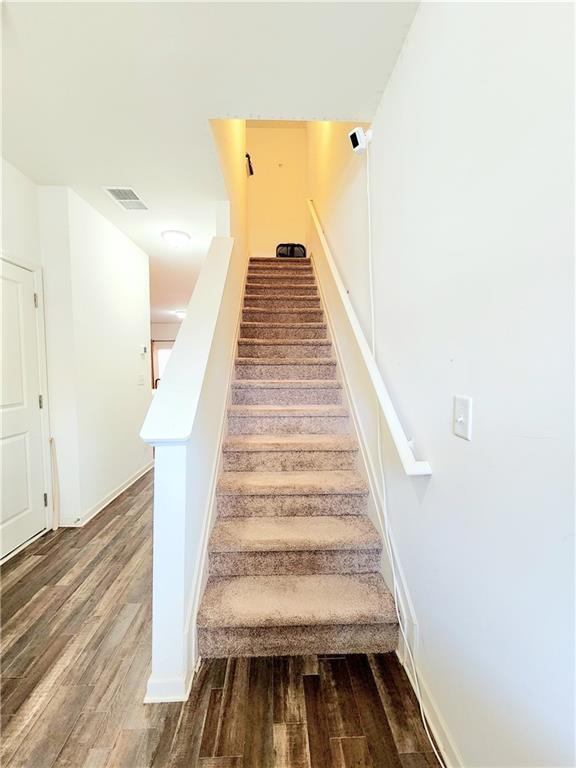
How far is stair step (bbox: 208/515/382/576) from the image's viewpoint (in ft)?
5.25

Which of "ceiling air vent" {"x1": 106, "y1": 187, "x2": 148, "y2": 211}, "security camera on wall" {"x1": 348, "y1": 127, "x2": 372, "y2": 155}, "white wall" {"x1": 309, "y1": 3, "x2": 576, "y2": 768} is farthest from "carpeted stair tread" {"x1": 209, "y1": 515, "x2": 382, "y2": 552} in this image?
"ceiling air vent" {"x1": 106, "y1": 187, "x2": 148, "y2": 211}

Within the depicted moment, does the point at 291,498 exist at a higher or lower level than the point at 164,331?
lower

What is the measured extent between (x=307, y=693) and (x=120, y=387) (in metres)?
3.03

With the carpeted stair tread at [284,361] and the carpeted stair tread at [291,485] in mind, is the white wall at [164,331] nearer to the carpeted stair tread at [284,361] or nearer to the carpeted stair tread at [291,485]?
the carpeted stair tread at [284,361]

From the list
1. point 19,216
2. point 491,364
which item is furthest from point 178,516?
point 19,216

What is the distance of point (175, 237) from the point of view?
354cm

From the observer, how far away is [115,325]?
3.38 metres

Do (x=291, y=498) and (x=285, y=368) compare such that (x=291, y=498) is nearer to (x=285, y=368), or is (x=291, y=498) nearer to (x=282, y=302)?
(x=285, y=368)

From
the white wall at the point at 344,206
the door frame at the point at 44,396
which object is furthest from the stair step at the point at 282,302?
the door frame at the point at 44,396

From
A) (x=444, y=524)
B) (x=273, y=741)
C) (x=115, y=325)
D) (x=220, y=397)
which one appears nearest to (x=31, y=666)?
(x=273, y=741)

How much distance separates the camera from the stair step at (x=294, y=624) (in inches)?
54.9

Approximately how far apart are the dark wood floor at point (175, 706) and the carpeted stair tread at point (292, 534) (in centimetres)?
42

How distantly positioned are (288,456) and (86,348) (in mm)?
1936

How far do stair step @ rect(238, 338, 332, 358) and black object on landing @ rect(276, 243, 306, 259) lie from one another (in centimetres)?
221
